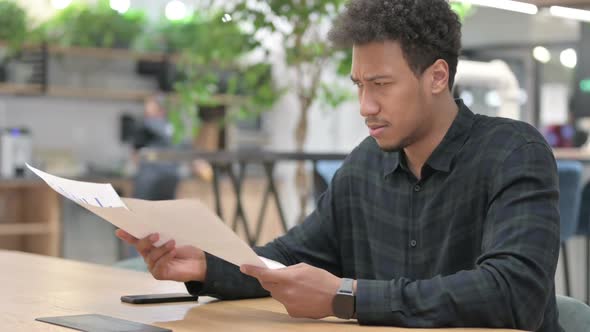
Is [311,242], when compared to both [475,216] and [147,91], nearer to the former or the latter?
[475,216]

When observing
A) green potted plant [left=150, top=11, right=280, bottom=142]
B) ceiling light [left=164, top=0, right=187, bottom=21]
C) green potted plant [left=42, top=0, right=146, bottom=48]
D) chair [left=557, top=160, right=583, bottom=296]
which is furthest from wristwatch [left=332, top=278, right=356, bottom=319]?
ceiling light [left=164, top=0, right=187, bottom=21]

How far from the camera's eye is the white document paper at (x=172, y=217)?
53.7 inches

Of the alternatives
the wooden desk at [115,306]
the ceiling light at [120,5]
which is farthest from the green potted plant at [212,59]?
the wooden desk at [115,306]

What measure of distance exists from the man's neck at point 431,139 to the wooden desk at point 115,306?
347 millimetres

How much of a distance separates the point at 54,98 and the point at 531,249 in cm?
604

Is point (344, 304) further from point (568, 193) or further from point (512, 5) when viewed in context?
point (568, 193)

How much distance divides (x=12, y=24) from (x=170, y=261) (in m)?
5.16

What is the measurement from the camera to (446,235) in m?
1.61

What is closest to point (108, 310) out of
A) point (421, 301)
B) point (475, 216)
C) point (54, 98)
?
point (421, 301)

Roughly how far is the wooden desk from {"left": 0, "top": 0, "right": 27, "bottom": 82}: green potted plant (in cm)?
467

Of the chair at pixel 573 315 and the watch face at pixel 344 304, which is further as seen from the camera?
the chair at pixel 573 315

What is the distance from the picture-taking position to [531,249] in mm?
1400

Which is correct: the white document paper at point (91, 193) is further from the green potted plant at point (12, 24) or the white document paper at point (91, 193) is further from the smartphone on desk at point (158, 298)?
the green potted plant at point (12, 24)

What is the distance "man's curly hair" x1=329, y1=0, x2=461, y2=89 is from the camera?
159cm
